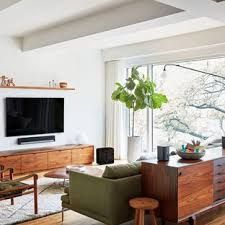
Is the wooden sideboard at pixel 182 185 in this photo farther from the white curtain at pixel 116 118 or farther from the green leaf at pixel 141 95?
the white curtain at pixel 116 118

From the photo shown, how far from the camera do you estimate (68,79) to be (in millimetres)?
7688

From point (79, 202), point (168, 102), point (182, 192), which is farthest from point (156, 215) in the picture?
point (168, 102)

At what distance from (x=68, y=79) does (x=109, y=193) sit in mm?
4722

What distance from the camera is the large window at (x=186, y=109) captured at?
658cm

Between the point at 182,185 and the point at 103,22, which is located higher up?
the point at 103,22

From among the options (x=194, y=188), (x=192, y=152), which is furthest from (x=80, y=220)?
(x=192, y=152)

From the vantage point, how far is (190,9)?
3713 mm

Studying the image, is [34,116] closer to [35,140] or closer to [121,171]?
[35,140]

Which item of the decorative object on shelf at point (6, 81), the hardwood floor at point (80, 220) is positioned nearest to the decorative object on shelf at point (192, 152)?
the hardwood floor at point (80, 220)

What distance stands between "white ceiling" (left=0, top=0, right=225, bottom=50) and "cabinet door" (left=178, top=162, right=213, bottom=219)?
5.71 ft

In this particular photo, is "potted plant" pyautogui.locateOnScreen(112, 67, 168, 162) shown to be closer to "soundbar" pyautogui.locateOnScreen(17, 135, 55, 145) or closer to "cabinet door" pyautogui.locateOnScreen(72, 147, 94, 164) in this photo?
"cabinet door" pyautogui.locateOnScreen(72, 147, 94, 164)

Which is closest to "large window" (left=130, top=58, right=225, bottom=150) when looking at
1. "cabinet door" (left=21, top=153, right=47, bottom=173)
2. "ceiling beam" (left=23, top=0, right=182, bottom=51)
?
"ceiling beam" (left=23, top=0, right=182, bottom=51)

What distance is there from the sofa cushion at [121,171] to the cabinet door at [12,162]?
10.6 feet

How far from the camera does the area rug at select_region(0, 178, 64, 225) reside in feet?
13.0
